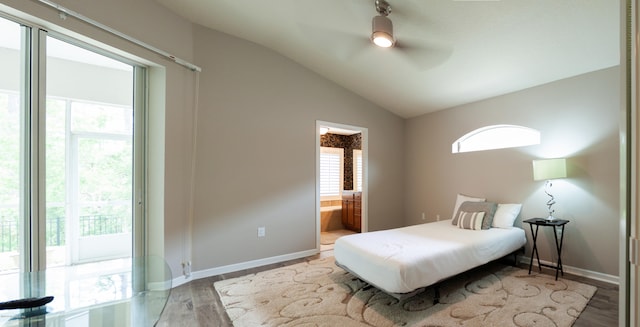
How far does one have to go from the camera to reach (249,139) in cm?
346

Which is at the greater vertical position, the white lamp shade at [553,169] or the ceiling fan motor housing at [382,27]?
the ceiling fan motor housing at [382,27]

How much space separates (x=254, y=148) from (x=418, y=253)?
92.3 inches

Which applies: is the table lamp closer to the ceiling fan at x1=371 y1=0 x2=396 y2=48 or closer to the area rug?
the area rug

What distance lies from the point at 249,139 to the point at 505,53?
315 cm

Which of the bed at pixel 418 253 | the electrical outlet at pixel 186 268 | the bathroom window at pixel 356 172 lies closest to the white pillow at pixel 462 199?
the bed at pixel 418 253

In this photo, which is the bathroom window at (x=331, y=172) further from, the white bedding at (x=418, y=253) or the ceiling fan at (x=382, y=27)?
the ceiling fan at (x=382, y=27)

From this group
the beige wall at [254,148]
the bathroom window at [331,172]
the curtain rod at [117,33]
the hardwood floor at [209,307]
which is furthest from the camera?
the bathroom window at [331,172]

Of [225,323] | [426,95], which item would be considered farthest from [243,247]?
[426,95]

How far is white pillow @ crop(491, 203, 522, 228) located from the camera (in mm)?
3406

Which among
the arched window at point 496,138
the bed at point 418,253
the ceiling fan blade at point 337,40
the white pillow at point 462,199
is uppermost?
the ceiling fan blade at point 337,40

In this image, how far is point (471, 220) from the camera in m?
3.45

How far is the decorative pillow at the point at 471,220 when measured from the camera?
3.39 m

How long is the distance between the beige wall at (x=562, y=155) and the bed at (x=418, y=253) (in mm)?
558

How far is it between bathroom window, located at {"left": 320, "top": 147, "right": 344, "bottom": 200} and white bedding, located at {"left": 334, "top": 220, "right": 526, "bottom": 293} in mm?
3212
